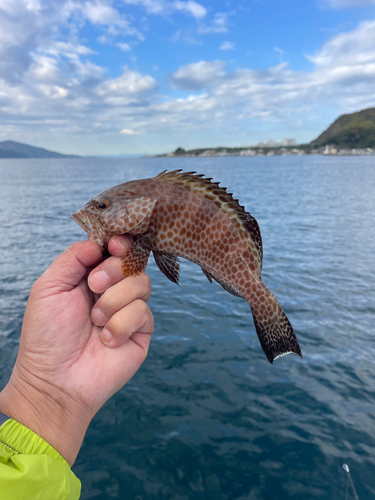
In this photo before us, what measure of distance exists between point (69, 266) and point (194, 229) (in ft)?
4.63

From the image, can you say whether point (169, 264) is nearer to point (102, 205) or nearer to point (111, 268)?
point (111, 268)

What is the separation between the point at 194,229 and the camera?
3.46m

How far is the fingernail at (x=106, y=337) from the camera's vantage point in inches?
138

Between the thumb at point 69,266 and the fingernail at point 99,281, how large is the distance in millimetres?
256

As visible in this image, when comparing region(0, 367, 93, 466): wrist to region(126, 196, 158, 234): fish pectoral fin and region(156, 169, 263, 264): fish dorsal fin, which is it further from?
region(156, 169, 263, 264): fish dorsal fin

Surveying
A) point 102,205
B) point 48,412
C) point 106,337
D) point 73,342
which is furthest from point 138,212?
point 48,412

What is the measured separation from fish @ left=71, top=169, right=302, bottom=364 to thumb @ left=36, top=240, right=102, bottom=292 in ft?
0.48

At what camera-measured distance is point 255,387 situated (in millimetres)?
10188

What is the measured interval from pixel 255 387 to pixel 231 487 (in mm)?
3333

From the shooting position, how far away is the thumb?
136 inches

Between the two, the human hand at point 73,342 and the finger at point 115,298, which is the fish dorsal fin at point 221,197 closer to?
the human hand at point 73,342

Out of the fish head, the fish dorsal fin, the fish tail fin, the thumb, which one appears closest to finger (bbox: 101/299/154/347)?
the thumb

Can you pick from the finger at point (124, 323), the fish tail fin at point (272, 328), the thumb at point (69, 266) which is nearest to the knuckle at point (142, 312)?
the finger at point (124, 323)

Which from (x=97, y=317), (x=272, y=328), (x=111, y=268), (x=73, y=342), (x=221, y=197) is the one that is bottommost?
(x=73, y=342)
